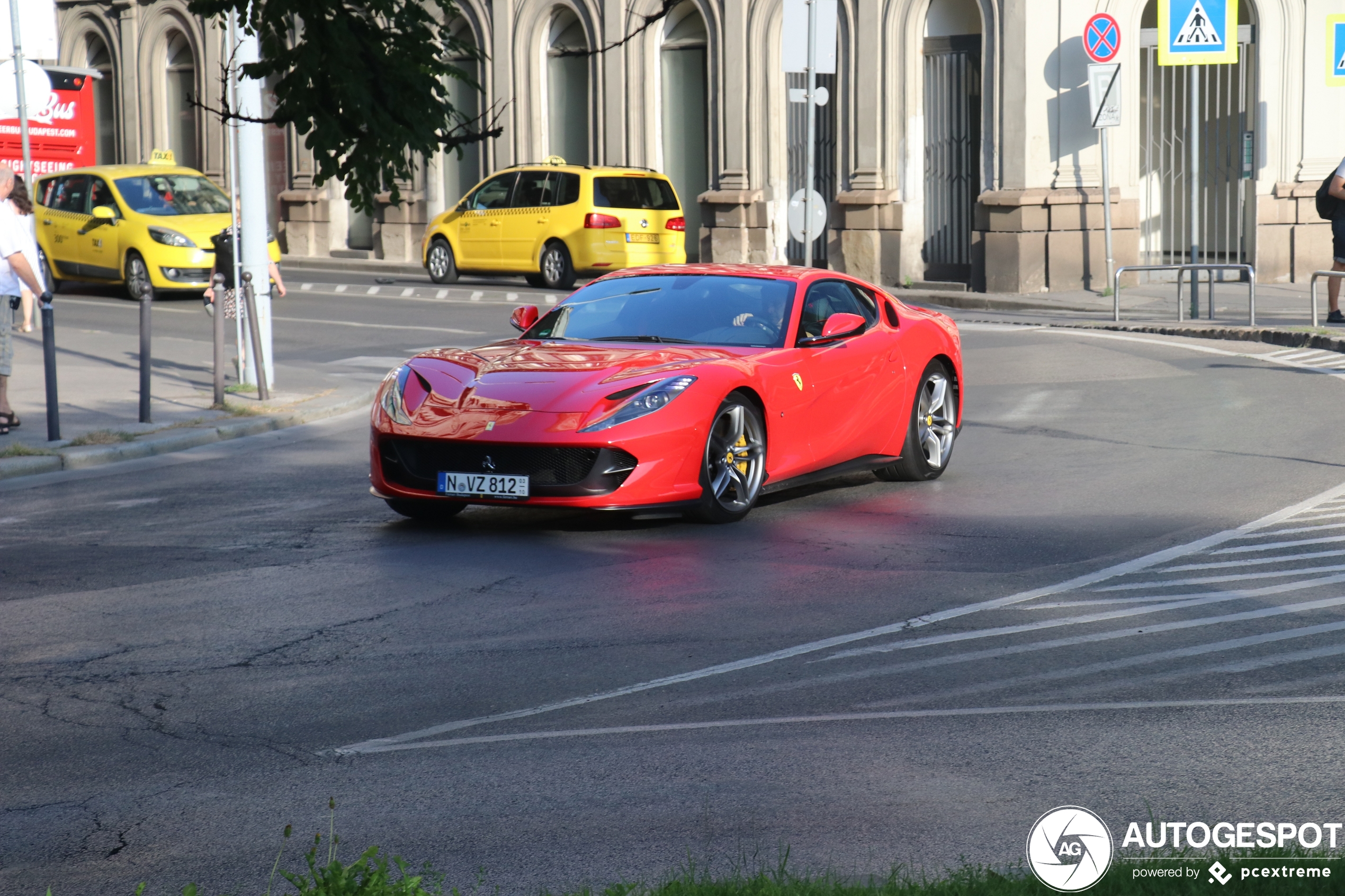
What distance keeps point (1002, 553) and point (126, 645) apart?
13.1ft

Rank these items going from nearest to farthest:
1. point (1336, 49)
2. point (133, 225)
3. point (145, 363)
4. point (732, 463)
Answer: point (732, 463)
point (145, 363)
point (1336, 49)
point (133, 225)

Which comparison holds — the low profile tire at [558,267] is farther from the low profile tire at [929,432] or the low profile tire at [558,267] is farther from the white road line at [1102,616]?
the white road line at [1102,616]

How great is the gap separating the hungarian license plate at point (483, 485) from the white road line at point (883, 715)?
136 inches

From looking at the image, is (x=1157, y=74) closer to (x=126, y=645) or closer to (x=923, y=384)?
(x=923, y=384)

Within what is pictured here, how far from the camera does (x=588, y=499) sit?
8.97 meters

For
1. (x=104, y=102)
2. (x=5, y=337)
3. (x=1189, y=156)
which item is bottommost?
(x=5, y=337)

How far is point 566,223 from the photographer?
2748cm

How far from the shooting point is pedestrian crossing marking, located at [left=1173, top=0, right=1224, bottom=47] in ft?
67.6

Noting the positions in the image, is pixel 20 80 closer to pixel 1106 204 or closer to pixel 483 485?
pixel 483 485

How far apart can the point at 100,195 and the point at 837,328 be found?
65.6 feet

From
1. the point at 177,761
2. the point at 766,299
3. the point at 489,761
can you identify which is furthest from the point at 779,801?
the point at 766,299

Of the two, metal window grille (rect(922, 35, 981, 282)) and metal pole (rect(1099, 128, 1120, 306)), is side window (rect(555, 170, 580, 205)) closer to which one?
metal window grille (rect(922, 35, 981, 282))

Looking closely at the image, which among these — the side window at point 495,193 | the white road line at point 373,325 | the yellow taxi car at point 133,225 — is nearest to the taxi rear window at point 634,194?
the side window at point 495,193

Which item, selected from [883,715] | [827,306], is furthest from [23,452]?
[883,715]
